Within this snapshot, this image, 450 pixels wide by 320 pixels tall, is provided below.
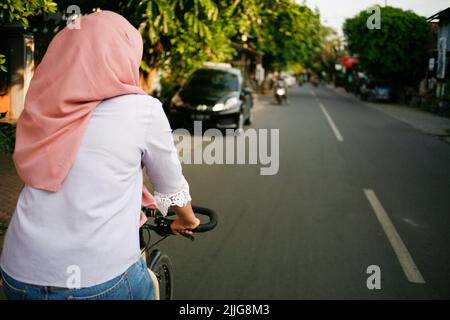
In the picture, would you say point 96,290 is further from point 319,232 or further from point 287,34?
point 287,34

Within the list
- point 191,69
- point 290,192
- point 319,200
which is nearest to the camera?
point 319,200

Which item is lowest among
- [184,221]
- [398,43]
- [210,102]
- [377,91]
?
[377,91]

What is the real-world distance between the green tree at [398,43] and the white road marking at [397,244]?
105 feet

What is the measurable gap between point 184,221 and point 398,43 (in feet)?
125

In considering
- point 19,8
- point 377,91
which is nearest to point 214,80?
point 19,8

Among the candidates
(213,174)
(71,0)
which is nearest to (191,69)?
(213,174)

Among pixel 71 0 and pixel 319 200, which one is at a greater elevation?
pixel 71 0

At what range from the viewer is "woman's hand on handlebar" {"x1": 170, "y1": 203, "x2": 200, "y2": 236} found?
2.08 metres

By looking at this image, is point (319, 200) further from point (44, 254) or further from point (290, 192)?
point (44, 254)

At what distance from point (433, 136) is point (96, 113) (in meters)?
16.8

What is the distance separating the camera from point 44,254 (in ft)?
5.69

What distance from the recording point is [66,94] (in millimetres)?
1662

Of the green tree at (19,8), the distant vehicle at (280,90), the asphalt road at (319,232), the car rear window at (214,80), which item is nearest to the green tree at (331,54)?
the distant vehicle at (280,90)

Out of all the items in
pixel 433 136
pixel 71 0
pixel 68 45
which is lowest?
pixel 433 136
